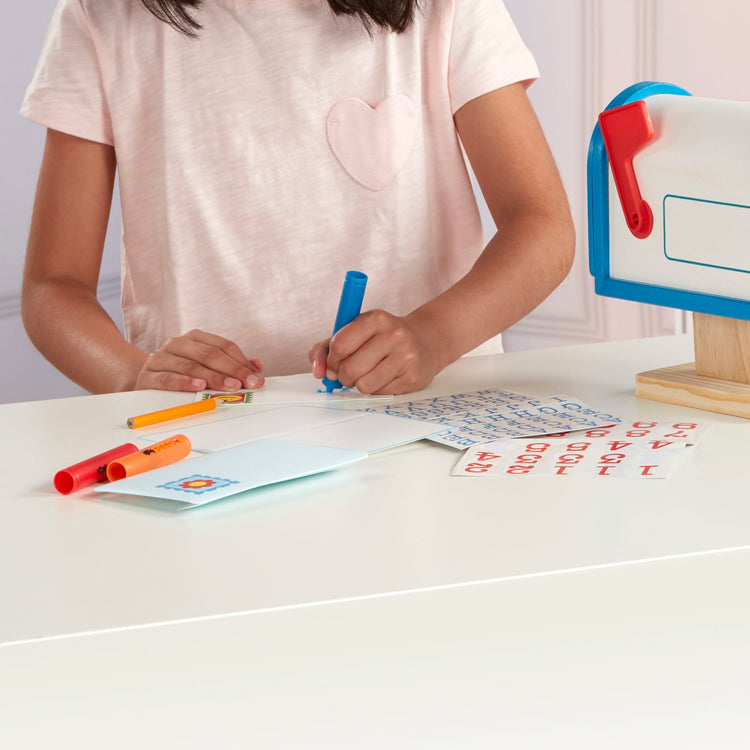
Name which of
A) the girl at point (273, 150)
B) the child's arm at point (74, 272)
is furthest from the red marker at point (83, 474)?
the girl at point (273, 150)

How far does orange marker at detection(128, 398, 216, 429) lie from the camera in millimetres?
837

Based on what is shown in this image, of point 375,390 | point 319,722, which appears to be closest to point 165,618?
point 319,722

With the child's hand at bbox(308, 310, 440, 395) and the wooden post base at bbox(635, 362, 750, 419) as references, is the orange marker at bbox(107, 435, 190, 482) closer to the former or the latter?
the child's hand at bbox(308, 310, 440, 395)

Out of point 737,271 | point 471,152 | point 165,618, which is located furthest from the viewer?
point 471,152

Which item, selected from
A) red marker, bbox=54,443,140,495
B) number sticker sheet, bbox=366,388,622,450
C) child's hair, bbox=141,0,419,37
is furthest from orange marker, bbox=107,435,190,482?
child's hair, bbox=141,0,419,37

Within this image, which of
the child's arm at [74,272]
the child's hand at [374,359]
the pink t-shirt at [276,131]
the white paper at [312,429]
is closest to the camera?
the white paper at [312,429]

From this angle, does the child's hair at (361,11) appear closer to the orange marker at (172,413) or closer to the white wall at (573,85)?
the orange marker at (172,413)

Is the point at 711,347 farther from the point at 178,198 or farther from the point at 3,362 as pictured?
the point at 3,362

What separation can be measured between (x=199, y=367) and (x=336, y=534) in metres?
0.43

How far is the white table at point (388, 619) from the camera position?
471mm

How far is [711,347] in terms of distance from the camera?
2.79 ft

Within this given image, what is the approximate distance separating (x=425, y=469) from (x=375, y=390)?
24 cm

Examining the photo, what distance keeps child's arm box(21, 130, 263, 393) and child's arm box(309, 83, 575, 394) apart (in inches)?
11.0

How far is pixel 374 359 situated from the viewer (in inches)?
36.4
